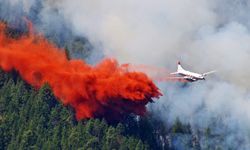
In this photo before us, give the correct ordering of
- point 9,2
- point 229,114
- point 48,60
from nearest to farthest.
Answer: point 229,114 → point 48,60 → point 9,2

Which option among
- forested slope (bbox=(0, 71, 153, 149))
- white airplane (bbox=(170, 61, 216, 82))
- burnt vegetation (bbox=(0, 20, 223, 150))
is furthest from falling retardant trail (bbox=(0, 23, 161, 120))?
white airplane (bbox=(170, 61, 216, 82))

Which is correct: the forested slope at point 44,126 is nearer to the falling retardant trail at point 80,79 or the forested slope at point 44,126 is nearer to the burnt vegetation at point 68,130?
the burnt vegetation at point 68,130

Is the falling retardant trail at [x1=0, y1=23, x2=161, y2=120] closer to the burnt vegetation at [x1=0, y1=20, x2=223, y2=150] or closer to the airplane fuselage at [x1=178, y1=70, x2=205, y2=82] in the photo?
the burnt vegetation at [x1=0, y1=20, x2=223, y2=150]

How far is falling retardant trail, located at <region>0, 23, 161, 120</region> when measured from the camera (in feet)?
490

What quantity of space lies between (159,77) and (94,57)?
12.1 meters

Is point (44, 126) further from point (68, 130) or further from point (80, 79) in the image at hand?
point (80, 79)

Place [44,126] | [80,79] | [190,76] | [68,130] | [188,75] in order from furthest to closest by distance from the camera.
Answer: [44,126]
[68,130]
[80,79]
[188,75]
[190,76]

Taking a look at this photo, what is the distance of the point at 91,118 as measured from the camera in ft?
498

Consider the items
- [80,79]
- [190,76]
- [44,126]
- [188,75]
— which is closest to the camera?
[190,76]

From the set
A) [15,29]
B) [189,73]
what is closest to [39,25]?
[15,29]

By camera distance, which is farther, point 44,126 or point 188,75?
point 44,126

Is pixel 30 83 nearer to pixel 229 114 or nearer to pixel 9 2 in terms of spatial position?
pixel 9 2

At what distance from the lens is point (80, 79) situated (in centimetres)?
15175

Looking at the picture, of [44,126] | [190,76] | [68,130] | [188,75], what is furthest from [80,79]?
→ [190,76]
